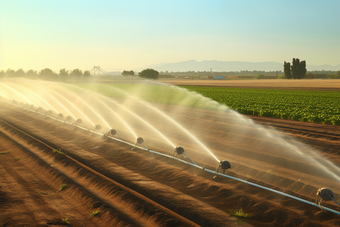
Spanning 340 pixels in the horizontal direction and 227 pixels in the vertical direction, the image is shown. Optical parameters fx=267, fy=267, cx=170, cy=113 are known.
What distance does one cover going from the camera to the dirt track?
9.07 meters

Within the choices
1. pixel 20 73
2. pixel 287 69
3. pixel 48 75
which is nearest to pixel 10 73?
pixel 20 73

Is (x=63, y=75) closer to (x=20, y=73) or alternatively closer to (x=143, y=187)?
(x=20, y=73)

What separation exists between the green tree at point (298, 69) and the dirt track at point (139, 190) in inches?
5585

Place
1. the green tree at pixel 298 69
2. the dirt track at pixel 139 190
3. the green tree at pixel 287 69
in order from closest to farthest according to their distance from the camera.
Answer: the dirt track at pixel 139 190, the green tree at pixel 298 69, the green tree at pixel 287 69

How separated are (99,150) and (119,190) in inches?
271

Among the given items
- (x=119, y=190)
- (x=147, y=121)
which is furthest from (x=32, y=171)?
(x=147, y=121)

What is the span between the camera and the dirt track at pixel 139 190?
907cm

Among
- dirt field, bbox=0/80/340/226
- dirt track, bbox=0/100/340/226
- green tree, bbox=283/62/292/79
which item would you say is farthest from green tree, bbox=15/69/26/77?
dirt track, bbox=0/100/340/226

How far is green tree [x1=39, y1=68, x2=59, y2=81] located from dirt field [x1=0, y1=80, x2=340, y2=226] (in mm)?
138051

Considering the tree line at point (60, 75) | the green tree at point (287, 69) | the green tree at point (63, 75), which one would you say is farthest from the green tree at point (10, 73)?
the green tree at point (287, 69)

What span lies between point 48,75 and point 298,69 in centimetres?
13867

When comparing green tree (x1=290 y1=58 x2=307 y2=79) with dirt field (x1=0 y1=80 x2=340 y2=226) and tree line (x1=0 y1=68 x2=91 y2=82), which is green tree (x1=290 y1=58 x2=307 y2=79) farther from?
dirt field (x1=0 y1=80 x2=340 y2=226)

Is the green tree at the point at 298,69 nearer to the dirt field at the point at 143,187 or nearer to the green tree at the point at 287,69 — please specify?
the green tree at the point at 287,69

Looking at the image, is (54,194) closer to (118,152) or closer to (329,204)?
(118,152)
